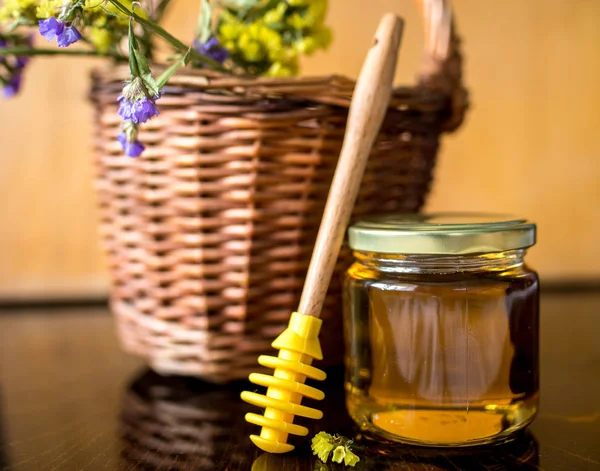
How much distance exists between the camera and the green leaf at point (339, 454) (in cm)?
40

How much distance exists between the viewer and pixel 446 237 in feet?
1.27

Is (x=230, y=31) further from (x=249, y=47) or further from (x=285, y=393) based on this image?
(x=285, y=393)

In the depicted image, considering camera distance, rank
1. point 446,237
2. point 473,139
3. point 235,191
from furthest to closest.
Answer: point 473,139
point 235,191
point 446,237

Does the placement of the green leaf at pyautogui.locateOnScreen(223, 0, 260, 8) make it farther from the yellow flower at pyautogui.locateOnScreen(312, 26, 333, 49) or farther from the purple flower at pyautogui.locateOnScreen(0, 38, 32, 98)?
the purple flower at pyautogui.locateOnScreen(0, 38, 32, 98)

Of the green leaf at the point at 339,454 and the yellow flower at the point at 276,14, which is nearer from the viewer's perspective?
the green leaf at the point at 339,454

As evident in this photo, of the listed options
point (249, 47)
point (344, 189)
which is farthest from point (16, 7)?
point (344, 189)

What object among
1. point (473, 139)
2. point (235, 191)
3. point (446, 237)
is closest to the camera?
point (446, 237)

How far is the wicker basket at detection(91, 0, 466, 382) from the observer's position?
1.57ft

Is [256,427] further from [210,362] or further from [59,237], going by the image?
[59,237]

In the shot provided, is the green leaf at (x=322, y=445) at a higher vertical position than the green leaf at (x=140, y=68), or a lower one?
lower

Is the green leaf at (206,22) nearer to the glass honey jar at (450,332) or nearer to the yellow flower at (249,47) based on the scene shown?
the yellow flower at (249,47)

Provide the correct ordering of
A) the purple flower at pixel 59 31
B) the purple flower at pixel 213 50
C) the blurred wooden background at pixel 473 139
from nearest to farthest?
the purple flower at pixel 59 31, the purple flower at pixel 213 50, the blurred wooden background at pixel 473 139

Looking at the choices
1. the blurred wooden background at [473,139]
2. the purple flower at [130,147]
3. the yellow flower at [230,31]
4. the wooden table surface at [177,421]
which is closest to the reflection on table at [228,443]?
the wooden table surface at [177,421]

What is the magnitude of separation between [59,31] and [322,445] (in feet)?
1.05
